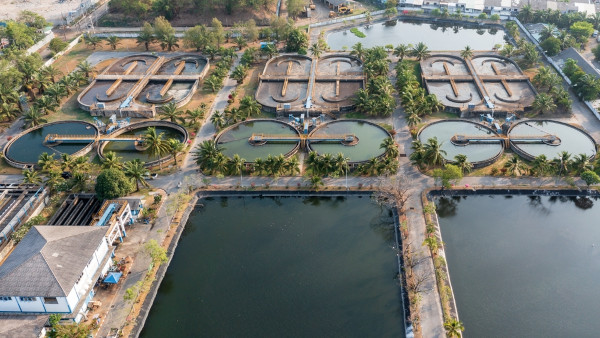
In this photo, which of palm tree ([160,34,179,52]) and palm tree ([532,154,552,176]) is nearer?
palm tree ([532,154,552,176])

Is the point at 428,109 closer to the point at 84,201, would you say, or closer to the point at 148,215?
the point at 148,215

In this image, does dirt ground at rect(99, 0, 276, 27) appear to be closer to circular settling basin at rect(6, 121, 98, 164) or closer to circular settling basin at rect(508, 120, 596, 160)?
circular settling basin at rect(6, 121, 98, 164)

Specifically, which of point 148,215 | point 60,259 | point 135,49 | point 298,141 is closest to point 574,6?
point 298,141

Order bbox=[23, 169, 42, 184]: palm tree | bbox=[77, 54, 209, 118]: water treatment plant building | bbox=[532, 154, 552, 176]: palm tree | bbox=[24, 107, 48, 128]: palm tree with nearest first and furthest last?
bbox=[23, 169, 42, 184]: palm tree < bbox=[532, 154, 552, 176]: palm tree < bbox=[24, 107, 48, 128]: palm tree < bbox=[77, 54, 209, 118]: water treatment plant building

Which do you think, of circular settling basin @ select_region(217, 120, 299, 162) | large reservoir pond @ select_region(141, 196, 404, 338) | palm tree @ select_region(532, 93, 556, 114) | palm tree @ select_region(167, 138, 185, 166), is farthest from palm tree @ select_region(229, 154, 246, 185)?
palm tree @ select_region(532, 93, 556, 114)

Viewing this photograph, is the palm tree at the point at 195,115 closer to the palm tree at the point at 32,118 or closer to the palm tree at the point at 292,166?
the palm tree at the point at 292,166

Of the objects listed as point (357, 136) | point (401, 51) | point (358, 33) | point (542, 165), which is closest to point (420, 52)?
point (401, 51)

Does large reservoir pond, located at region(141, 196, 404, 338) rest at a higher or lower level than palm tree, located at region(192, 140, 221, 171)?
lower

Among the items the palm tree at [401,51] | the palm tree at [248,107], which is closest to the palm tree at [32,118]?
the palm tree at [248,107]
